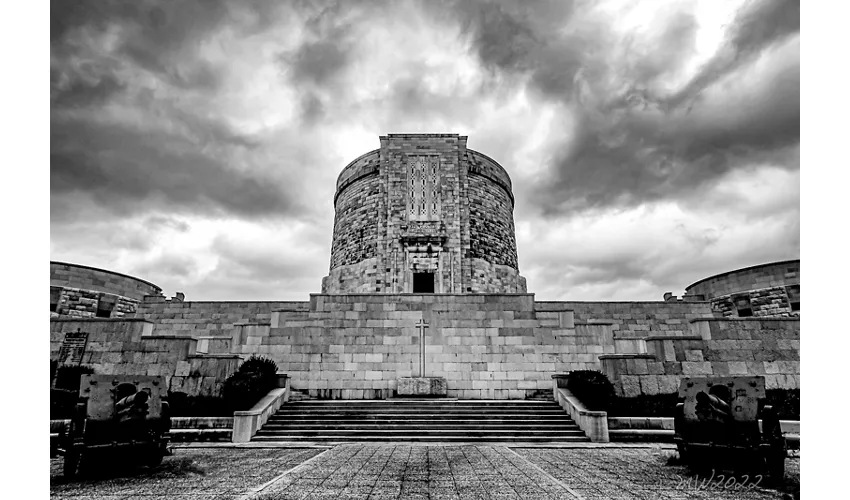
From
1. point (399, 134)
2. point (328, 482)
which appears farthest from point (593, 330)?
point (399, 134)

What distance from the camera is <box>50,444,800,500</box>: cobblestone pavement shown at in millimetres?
4836

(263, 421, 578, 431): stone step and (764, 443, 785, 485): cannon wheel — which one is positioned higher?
(764, 443, 785, 485): cannon wheel

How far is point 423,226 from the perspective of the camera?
81.7 ft

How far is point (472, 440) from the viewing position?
9.84 meters

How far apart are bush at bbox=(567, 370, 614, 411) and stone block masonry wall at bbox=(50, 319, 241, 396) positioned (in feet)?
30.6

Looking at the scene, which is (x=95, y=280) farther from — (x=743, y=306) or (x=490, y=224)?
(x=743, y=306)

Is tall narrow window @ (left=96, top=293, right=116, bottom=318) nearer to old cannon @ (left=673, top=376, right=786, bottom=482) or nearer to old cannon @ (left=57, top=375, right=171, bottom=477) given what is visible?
old cannon @ (left=57, top=375, right=171, bottom=477)

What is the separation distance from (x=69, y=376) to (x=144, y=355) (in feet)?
6.27

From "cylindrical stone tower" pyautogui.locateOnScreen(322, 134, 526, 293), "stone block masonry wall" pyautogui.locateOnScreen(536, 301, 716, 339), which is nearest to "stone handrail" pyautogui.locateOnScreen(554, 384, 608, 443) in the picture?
"stone block masonry wall" pyautogui.locateOnScreen(536, 301, 716, 339)

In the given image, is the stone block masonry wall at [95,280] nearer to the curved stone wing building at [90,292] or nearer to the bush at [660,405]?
the curved stone wing building at [90,292]

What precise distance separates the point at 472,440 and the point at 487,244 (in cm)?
1714

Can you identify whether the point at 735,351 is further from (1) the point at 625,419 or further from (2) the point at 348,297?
(2) the point at 348,297

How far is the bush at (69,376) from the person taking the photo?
12597 millimetres

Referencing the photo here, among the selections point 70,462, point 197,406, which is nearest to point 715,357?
point 197,406
